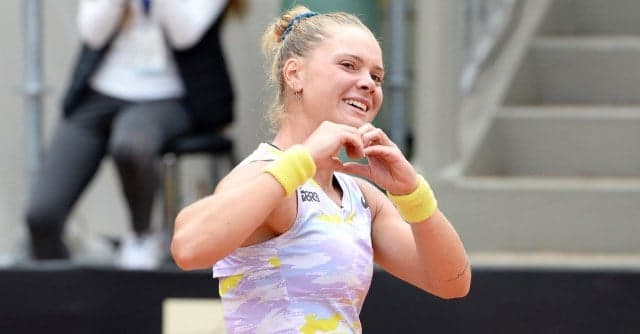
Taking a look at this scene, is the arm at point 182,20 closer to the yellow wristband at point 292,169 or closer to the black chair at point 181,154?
the black chair at point 181,154

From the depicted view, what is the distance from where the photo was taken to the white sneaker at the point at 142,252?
17.4ft

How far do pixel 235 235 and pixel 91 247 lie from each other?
3.87 meters

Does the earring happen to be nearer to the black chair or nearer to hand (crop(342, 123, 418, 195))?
hand (crop(342, 123, 418, 195))

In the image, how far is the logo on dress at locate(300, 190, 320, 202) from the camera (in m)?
2.57

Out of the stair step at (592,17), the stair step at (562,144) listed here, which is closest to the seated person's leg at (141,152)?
the stair step at (562,144)

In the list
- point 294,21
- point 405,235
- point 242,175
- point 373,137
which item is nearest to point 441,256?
point 405,235

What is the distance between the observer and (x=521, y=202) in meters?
5.45

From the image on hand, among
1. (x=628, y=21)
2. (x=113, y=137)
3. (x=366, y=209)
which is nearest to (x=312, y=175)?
(x=366, y=209)

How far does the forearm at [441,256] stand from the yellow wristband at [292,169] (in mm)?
343

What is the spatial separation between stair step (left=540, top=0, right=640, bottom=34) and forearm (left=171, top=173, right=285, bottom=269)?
418cm

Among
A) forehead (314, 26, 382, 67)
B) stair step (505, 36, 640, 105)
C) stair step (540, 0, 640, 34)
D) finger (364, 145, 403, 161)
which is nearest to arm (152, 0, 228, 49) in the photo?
stair step (505, 36, 640, 105)

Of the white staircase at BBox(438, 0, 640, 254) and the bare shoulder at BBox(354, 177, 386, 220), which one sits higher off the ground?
the bare shoulder at BBox(354, 177, 386, 220)

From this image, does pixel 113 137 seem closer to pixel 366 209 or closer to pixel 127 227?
pixel 127 227

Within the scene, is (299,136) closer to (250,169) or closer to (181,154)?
(250,169)
